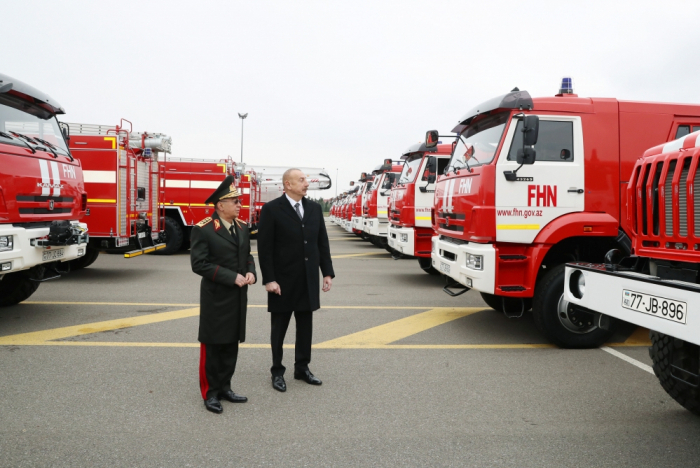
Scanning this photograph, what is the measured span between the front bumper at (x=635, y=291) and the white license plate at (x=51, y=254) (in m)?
5.47

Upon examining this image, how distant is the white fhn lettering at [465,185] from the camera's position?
609 cm

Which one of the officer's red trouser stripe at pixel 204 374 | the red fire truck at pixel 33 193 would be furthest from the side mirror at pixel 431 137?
the red fire truck at pixel 33 193

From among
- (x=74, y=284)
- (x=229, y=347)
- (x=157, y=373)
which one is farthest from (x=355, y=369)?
(x=74, y=284)

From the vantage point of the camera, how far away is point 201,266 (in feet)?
13.0

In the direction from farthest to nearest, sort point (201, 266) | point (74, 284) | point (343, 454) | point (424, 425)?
point (74, 284) → point (201, 266) → point (424, 425) → point (343, 454)

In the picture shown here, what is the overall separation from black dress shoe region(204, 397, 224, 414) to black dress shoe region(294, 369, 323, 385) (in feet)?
2.68

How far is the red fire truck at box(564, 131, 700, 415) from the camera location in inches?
119

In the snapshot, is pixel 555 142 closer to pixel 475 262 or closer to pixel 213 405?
pixel 475 262

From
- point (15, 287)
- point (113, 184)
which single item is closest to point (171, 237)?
point (113, 184)

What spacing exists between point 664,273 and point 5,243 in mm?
5832

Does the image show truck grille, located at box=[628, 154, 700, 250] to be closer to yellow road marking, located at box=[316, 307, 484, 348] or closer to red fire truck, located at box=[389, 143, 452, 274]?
yellow road marking, located at box=[316, 307, 484, 348]

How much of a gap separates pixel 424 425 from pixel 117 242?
26.6ft

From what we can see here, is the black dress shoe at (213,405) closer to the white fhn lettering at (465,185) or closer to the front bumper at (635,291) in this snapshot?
the front bumper at (635,291)

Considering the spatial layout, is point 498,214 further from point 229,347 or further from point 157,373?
point 157,373
